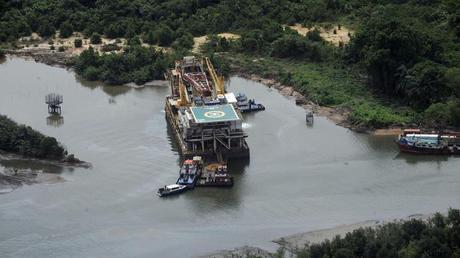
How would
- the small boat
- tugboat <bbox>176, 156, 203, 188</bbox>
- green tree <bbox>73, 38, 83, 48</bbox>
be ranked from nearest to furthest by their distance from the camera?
1. the small boat
2. tugboat <bbox>176, 156, 203, 188</bbox>
3. green tree <bbox>73, 38, 83, 48</bbox>

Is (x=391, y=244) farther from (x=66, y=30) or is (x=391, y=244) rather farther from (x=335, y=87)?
(x=66, y=30)

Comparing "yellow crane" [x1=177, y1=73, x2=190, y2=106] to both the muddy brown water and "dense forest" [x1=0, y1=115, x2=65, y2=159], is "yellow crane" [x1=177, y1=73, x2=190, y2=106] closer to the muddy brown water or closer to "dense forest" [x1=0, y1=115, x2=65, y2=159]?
the muddy brown water

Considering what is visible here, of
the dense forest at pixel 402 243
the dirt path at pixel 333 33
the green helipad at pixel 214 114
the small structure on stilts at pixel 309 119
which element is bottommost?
the dense forest at pixel 402 243

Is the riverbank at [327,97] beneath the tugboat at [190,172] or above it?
above

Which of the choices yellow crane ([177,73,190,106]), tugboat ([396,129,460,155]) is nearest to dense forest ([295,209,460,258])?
tugboat ([396,129,460,155])

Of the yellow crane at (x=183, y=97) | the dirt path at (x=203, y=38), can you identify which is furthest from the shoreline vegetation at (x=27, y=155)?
the dirt path at (x=203, y=38)

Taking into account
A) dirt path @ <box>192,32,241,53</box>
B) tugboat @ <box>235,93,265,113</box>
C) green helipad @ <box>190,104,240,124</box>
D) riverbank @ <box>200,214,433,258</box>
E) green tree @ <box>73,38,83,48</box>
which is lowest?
riverbank @ <box>200,214,433,258</box>

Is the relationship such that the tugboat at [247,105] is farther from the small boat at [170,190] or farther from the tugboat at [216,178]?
the small boat at [170,190]
